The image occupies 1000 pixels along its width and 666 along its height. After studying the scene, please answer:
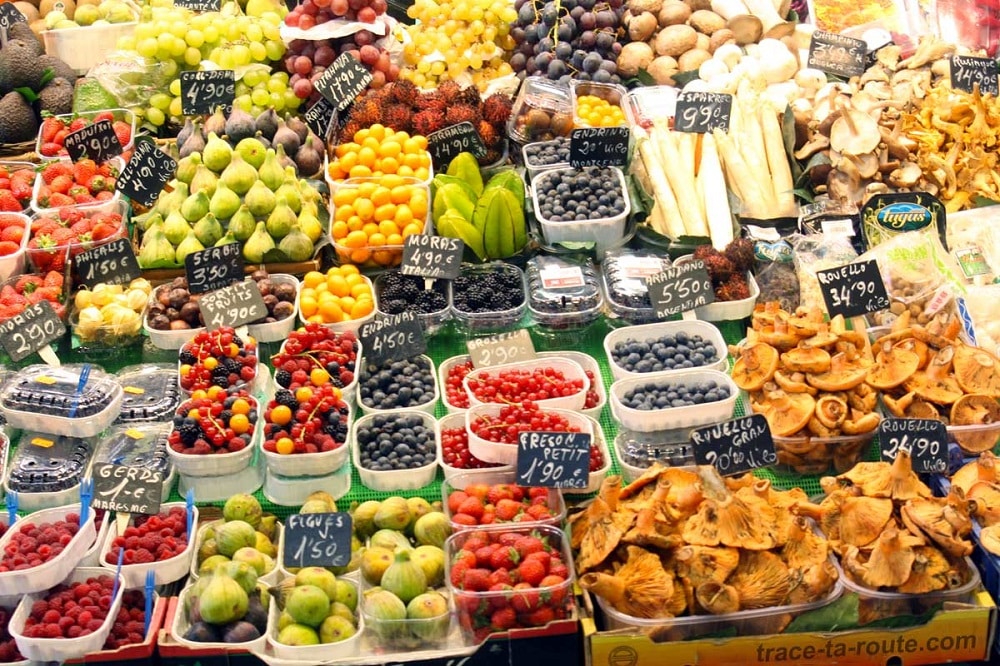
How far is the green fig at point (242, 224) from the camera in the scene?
3912mm

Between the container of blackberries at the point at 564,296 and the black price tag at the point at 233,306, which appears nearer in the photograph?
the black price tag at the point at 233,306

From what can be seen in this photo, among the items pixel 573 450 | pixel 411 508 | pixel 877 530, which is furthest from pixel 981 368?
pixel 411 508

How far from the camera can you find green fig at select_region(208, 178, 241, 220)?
396 centimetres

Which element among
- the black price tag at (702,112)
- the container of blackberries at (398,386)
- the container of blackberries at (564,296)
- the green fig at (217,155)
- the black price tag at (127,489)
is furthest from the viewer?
the black price tag at (702,112)

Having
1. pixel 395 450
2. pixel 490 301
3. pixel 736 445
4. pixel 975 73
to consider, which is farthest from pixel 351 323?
pixel 975 73

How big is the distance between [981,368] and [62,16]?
4150mm

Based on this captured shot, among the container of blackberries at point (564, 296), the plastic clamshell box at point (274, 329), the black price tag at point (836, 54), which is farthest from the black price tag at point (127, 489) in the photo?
the black price tag at point (836, 54)

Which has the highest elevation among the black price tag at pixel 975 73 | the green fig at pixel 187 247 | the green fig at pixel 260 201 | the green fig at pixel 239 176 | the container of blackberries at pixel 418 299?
the black price tag at pixel 975 73

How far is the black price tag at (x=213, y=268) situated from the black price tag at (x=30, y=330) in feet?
1.48

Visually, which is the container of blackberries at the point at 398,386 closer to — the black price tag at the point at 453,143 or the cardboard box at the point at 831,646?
the cardboard box at the point at 831,646

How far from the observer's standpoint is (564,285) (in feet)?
12.3

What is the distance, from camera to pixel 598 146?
160 inches

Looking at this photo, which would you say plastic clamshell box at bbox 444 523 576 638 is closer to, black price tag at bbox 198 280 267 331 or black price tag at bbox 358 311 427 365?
black price tag at bbox 358 311 427 365

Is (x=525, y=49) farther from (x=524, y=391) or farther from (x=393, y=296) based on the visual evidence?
(x=524, y=391)
